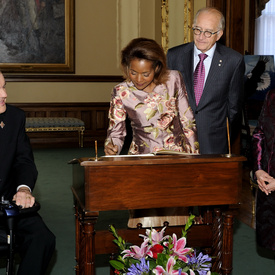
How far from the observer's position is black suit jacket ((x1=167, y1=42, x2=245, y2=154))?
4164 millimetres

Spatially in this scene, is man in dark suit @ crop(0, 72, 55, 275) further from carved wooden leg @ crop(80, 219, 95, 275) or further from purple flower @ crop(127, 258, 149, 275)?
purple flower @ crop(127, 258, 149, 275)

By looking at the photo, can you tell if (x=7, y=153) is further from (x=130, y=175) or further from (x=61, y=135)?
(x=61, y=135)

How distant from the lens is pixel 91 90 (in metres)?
11.3

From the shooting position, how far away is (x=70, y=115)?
11.2 m

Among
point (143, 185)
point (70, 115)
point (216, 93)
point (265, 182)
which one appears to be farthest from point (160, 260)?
point (70, 115)

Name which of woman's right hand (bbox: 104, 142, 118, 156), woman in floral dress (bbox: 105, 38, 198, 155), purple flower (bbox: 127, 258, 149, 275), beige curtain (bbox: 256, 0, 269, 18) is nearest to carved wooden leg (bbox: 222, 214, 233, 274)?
woman in floral dress (bbox: 105, 38, 198, 155)

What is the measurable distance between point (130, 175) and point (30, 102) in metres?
8.48

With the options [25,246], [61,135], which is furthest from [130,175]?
[61,135]

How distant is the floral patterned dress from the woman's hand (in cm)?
68

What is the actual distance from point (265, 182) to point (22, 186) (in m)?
1.40

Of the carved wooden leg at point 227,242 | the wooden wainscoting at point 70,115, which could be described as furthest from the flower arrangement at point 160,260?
the wooden wainscoting at point 70,115

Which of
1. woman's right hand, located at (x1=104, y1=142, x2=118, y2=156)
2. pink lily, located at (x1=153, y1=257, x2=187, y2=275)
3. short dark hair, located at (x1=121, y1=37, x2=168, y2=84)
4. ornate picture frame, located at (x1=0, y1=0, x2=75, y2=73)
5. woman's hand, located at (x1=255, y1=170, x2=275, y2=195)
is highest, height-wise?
ornate picture frame, located at (x1=0, y1=0, x2=75, y2=73)

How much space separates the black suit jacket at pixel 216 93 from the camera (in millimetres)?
4164

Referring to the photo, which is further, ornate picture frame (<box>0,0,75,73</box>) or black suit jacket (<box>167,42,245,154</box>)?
ornate picture frame (<box>0,0,75,73</box>)
